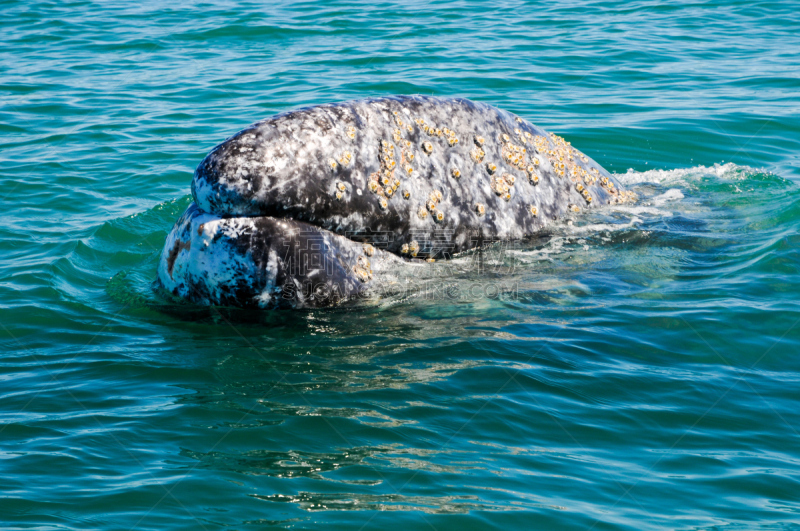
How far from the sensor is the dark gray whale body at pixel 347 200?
5.81m

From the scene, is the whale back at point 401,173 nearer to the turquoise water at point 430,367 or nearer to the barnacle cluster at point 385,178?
the barnacle cluster at point 385,178

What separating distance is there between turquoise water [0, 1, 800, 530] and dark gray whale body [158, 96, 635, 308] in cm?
27

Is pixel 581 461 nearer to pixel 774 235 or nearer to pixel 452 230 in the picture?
pixel 452 230

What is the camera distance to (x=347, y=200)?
20.2 ft

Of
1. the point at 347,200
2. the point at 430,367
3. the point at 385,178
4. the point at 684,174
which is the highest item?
the point at 385,178

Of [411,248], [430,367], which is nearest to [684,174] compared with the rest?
[411,248]

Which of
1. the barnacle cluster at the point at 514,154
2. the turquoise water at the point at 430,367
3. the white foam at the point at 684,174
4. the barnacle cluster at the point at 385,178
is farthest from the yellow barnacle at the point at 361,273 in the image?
the white foam at the point at 684,174

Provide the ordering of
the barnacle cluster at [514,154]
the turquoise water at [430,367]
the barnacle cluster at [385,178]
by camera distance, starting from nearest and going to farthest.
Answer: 1. the turquoise water at [430,367]
2. the barnacle cluster at [385,178]
3. the barnacle cluster at [514,154]

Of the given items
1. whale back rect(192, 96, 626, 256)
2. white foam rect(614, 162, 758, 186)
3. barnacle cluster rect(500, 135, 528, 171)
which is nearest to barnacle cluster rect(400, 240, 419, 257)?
whale back rect(192, 96, 626, 256)

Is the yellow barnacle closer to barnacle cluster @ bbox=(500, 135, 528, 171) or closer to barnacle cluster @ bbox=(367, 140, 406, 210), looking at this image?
barnacle cluster @ bbox=(367, 140, 406, 210)

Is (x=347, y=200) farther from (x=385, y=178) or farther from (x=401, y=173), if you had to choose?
(x=401, y=173)

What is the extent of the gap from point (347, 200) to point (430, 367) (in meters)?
1.53

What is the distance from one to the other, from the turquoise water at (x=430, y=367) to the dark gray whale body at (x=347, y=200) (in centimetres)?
27

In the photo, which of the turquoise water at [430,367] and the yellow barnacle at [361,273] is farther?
the yellow barnacle at [361,273]
